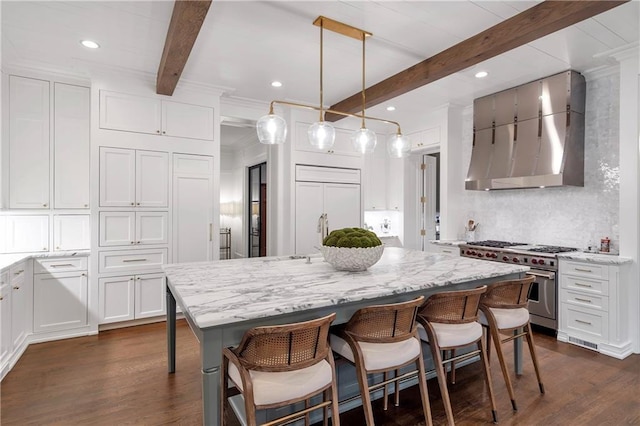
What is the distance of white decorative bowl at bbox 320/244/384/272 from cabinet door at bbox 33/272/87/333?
2849 millimetres

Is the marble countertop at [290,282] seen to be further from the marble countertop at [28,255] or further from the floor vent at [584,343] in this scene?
the marble countertop at [28,255]

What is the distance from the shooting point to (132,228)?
3787 mm

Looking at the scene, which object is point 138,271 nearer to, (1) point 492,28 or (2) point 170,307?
(2) point 170,307

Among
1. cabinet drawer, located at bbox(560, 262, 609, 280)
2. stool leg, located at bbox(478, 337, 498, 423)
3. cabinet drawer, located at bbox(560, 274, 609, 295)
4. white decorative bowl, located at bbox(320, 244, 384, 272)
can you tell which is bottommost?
stool leg, located at bbox(478, 337, 498, 423)

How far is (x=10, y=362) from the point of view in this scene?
9.28 ft

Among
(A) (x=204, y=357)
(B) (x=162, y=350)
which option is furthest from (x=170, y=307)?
(A) (x=204, y=357)

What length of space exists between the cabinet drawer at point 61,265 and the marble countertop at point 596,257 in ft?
16.0

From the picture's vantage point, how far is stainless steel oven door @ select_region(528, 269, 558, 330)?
352 centimetres

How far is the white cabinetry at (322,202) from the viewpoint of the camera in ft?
→ 15.8

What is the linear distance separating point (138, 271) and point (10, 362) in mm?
1263

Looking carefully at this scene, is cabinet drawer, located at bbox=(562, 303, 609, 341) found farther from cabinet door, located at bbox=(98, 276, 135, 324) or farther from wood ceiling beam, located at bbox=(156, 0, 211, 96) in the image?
cabinet door, located at bbox=(98, 276, 135, 324)

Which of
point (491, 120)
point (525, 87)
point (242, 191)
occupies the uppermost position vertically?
point (525, 87)

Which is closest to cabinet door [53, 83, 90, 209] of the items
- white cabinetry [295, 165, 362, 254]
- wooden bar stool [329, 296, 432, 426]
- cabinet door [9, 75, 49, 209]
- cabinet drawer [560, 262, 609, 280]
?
cabinet door [9, 75, 49, 209]

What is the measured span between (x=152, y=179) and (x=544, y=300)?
4431 mm
